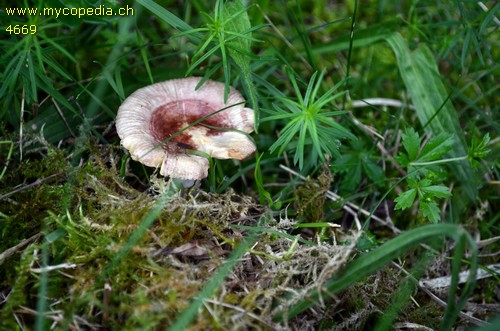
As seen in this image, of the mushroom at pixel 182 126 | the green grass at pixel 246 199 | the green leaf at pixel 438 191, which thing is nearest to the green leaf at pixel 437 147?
the green grass at pixel 246 199

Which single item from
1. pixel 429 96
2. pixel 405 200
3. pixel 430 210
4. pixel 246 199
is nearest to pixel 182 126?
pixel 246 199

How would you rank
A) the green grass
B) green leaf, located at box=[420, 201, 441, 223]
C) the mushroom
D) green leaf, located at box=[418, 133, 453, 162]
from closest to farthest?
the green grass < the mushroom < green leaf, located at box=[420, 201, 441, 223] < green leaf, located at box=[418, 133, 453, 162]

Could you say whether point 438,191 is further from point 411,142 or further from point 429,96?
point 429,96

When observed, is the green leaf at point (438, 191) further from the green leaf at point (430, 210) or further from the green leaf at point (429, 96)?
the green leaf at point (429, 96)

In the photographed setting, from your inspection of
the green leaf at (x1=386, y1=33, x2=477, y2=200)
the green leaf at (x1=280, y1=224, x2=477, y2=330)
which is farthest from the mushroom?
the green leaf at (x1=386, y1=33, x2=477, y2=200)

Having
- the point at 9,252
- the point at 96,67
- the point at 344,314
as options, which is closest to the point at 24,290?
the point at 9,252

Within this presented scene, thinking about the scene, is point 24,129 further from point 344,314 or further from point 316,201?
point 344,314

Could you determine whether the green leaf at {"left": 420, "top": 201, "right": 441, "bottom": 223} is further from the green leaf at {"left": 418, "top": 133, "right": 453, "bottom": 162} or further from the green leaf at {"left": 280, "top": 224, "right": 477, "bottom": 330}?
the green leaf at {"left": 280, "top": 224, "right": 477, "bottom": 330}
